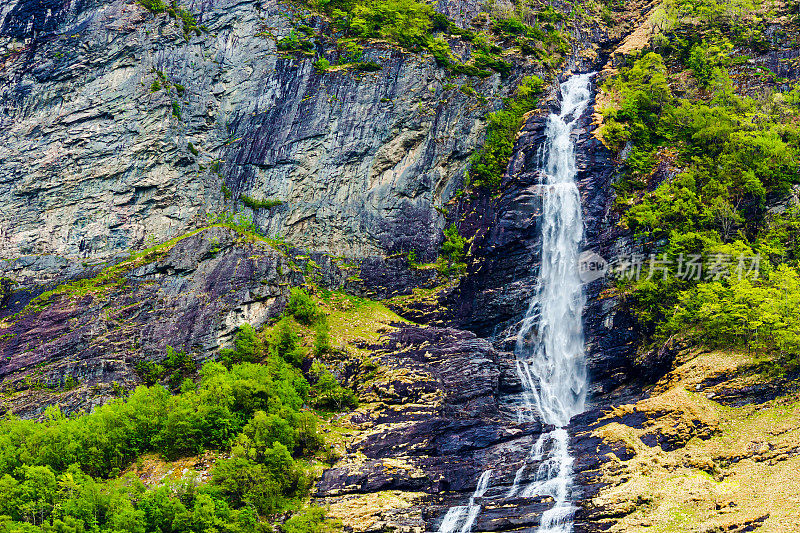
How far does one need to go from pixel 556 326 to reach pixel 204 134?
33773 mm

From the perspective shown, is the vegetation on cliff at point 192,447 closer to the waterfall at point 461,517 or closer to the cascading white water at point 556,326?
the waterfall at point 461,517

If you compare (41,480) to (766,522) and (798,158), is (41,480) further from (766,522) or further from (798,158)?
(798,158)

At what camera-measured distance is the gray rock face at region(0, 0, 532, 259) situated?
2031 inches

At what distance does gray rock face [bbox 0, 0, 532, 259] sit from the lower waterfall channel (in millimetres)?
8486

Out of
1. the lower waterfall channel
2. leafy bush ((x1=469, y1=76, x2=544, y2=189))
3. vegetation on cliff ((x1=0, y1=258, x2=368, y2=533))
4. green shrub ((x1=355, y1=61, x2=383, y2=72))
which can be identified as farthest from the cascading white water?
green shrub ((x1=355, y1=61, x2=383, y2=72))

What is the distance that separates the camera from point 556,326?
4406 cm

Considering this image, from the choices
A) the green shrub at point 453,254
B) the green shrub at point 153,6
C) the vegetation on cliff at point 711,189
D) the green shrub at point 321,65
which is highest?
the green shrub at point 153,6

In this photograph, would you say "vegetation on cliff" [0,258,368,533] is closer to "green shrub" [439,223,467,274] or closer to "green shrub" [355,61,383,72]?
"green shrub" [439,223,467,274]

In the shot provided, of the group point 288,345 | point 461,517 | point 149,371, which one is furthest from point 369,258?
point 461,517

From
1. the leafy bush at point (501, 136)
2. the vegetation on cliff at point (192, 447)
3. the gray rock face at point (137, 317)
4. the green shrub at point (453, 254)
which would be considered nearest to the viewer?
the vegetation on cliff at point (192, 447)

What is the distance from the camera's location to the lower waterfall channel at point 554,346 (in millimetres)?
31391

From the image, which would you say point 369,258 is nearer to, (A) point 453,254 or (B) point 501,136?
(A) point 453,254

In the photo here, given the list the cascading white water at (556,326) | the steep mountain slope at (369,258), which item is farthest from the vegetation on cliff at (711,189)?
the cascading white water at (556,326)

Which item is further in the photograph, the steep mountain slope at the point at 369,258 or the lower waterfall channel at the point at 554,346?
the steep mountain slope at the point at 369,258
